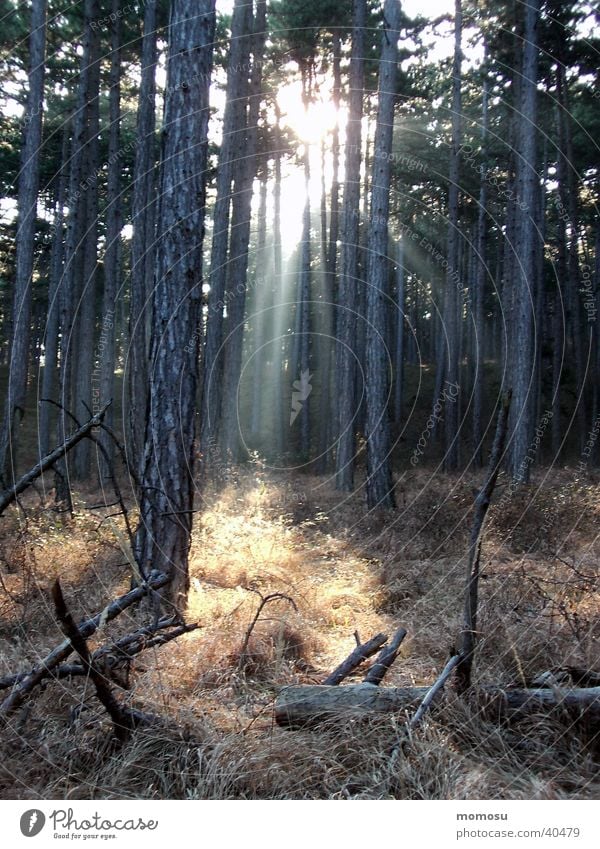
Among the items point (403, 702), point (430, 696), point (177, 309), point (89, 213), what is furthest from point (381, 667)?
point (89, 213)

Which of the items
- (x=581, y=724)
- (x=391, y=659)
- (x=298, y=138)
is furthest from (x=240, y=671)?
(x=298, y=138)

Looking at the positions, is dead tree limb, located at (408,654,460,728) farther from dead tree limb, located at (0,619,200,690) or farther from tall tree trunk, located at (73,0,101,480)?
tall tree trunk, located at (73,0,101,480)

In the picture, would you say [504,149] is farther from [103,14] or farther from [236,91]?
[103,14]

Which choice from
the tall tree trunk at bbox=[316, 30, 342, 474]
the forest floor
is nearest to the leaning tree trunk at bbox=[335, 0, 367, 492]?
the tall tree trunk at bbox=[316, 30, 342, 474]

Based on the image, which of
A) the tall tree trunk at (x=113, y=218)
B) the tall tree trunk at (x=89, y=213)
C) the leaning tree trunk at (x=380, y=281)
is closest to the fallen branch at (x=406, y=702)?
the leaning tree trunk at (x=380, y=281)

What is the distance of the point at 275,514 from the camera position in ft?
37.5

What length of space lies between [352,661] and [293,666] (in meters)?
0.50

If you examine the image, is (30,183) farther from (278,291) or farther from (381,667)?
(278,291)

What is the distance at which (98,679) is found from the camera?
3246 mm

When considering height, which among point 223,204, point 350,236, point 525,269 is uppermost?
point 223,204

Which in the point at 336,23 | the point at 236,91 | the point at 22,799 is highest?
the point at 336,23

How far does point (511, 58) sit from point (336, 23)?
570 cm

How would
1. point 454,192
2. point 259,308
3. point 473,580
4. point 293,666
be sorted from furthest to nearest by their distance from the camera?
point 259,308 < point 454,192 < point 293,666 < point 473,580

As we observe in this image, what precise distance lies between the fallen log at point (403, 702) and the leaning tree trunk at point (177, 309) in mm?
2287
